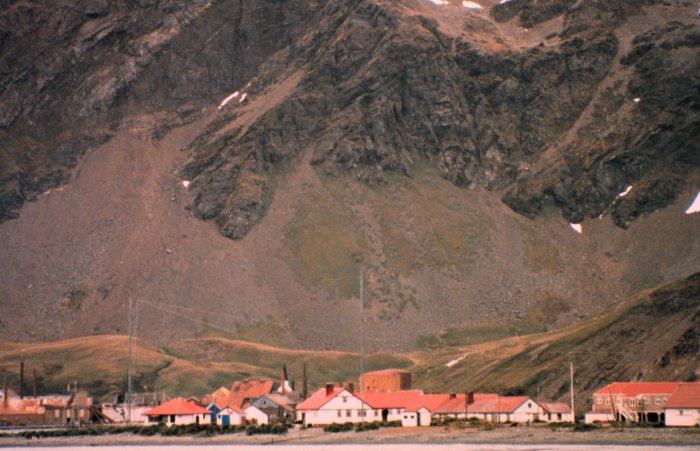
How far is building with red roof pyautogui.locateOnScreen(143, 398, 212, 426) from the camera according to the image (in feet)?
415

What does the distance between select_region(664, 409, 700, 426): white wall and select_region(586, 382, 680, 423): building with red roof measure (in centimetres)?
437

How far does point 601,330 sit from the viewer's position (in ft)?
516

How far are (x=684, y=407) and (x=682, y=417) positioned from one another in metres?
0.89

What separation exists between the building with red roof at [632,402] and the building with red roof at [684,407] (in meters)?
4.07

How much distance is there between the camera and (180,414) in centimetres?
12662

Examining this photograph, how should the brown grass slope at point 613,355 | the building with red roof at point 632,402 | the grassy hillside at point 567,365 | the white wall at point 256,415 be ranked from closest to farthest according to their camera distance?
1. the building with red roof at point 632,402
2. the brown grass slope at point 613,355
3. the grassy hillside at point 567,365
4. the white wall at point 256,415

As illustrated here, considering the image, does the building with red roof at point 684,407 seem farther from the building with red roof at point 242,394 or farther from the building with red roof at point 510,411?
the building with red roof at point 242,394

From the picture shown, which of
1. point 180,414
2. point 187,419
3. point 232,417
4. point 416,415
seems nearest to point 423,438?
point 416,415

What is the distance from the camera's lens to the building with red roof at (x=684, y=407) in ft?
337

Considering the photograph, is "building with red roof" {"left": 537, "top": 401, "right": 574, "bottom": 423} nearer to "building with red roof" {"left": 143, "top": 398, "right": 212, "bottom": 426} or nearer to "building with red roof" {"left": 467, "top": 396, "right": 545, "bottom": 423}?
"building with red roof" {"left": 467, "top": 396, "right": 545, "bottom": 423}

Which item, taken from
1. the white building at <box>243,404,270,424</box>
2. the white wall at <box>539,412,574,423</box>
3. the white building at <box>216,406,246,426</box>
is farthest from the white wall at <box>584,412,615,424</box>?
the white building at <box>216,406,246,426</box>

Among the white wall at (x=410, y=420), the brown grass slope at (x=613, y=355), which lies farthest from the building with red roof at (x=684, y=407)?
the white wall at (x=410, y=420)

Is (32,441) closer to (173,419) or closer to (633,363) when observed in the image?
(173,419)

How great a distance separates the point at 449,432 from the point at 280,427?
55.9 feet
